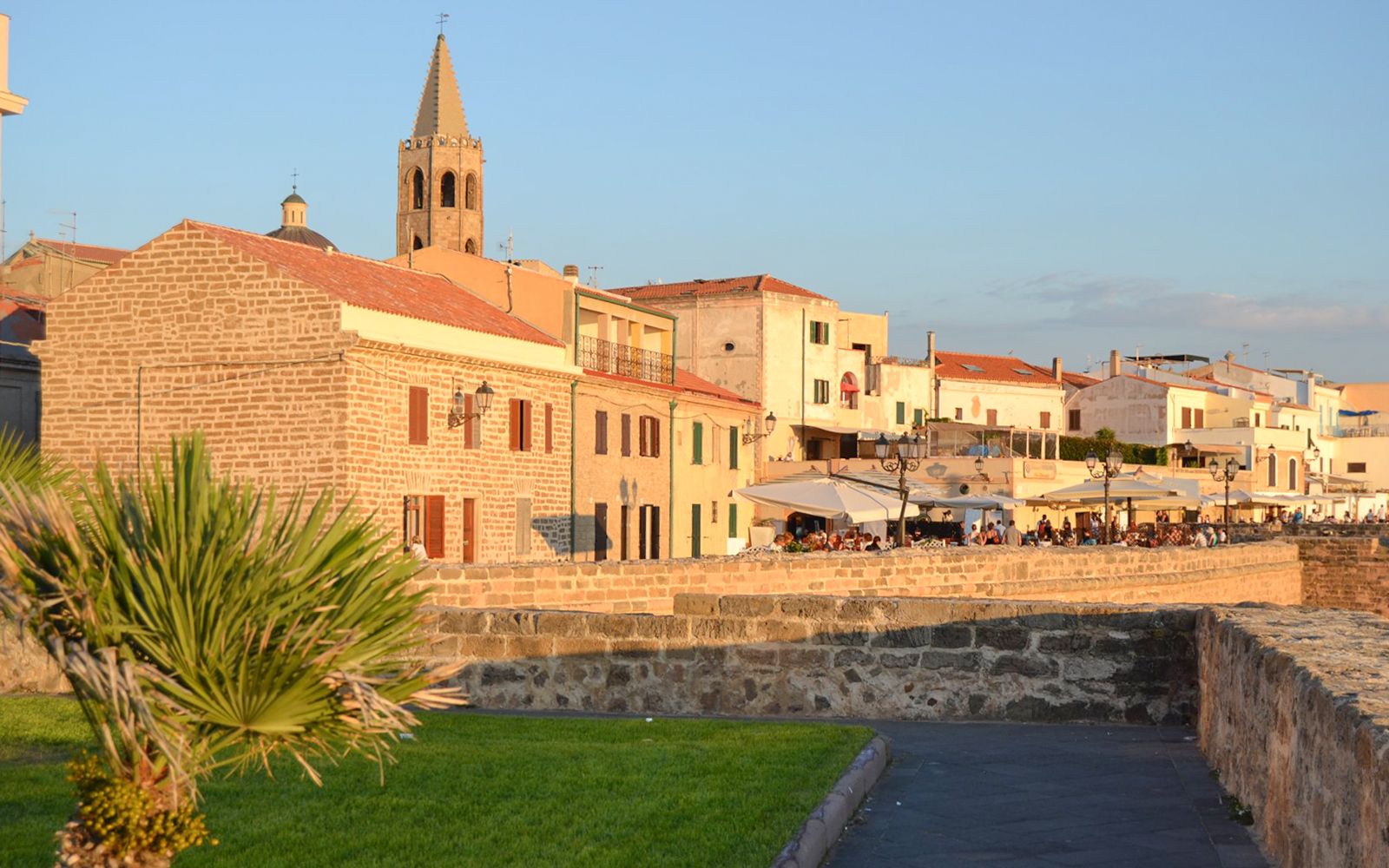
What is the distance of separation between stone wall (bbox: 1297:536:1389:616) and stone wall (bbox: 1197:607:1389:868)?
1391 inches

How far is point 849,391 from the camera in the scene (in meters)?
66.3

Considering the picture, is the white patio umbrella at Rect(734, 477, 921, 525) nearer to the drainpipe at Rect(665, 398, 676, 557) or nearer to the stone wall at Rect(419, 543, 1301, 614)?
the stone wall at Rect(419, 543, 1301, 614)

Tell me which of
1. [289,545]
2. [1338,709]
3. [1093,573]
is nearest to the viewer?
[1338,709]

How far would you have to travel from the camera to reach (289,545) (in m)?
5.96

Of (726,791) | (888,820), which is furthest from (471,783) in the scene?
(888,820)

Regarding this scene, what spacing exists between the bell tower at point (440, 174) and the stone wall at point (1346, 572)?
58.1 meters

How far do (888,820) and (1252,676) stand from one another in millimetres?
2034

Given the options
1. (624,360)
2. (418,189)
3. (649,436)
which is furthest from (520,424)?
(418,189)

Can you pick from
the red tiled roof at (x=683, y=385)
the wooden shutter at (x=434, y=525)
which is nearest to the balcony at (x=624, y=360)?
the red tiled roof at (x=683, y=385)

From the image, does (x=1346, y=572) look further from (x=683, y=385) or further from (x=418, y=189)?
(x=418, y=189)

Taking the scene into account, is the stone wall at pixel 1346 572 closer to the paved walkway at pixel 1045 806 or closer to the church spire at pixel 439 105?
the paved walkway at pixel 1045 806

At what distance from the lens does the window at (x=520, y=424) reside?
36531 millimetres

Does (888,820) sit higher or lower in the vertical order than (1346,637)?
lower

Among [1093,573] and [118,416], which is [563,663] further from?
[118,416]
